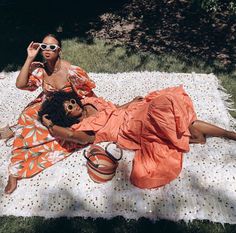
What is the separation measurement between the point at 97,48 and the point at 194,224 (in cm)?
482

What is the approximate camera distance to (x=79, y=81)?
511 cm

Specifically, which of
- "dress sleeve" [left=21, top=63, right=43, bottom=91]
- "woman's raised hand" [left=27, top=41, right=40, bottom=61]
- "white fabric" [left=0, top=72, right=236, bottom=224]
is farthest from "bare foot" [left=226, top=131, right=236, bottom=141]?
"woman's raised hand" [left=27, top=41, right=40, bottom=61]

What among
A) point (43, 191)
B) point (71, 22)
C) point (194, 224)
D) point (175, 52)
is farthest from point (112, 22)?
point (194, 224)

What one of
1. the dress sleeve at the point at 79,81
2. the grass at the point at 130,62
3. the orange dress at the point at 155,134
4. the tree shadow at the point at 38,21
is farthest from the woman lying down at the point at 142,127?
the tree shadow at the point at 38,21

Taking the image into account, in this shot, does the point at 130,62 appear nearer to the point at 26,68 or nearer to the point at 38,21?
the point at 26,68

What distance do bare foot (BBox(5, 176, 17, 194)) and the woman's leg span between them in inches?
96.4

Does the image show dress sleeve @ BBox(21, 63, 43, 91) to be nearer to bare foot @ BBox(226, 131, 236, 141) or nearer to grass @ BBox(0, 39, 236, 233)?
grass @ BBox(0, 39, 236, 233)

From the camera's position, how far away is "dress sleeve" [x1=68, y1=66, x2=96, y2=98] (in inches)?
198

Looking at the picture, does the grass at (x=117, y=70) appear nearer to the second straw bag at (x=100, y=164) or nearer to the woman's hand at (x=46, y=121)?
the second straw bag at (x=100, y=164)

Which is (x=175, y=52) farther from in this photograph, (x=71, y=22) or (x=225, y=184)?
(x=225, y=184)

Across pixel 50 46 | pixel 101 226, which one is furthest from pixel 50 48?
pixel 101 226

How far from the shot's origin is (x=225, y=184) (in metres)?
4.54

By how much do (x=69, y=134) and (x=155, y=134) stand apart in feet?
3.60

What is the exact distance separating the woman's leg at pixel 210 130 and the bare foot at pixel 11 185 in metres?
2.45
